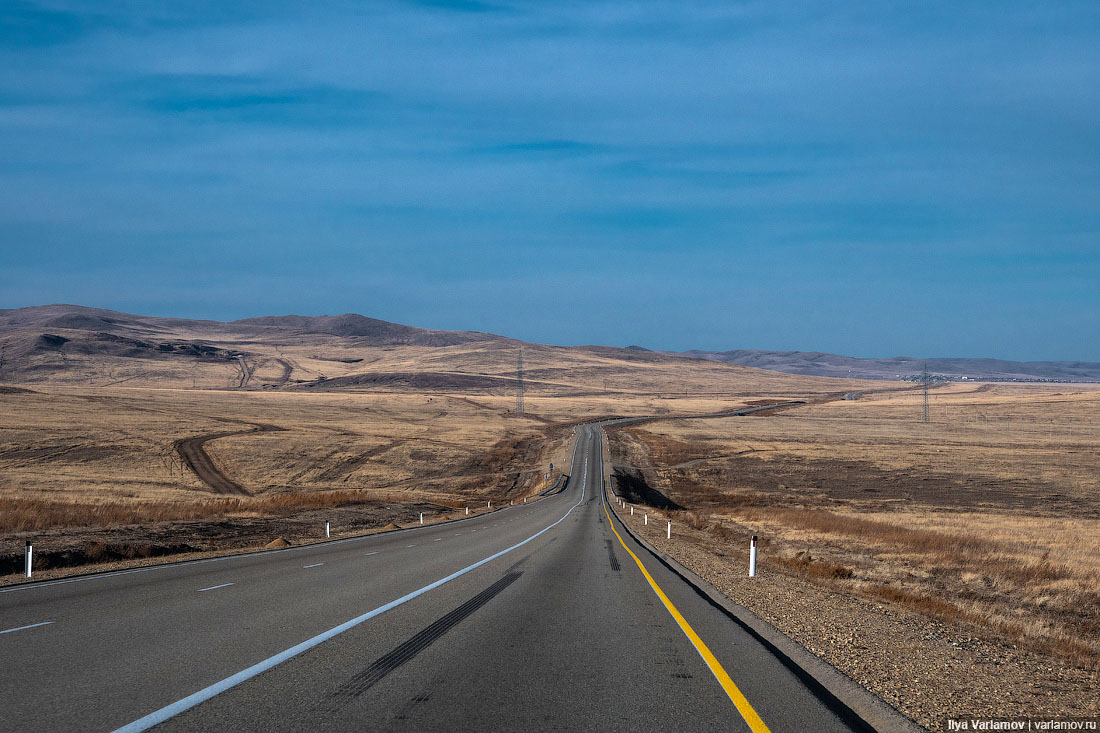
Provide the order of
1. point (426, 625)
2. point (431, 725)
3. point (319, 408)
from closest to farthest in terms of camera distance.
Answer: point (431, 725), point (426, 625), point (319, 408)

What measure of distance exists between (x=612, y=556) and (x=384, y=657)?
13551mm

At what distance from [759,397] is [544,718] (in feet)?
655

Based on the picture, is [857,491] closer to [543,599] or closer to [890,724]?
[543,599]

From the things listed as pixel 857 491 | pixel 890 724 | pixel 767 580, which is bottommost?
pixel 857 491

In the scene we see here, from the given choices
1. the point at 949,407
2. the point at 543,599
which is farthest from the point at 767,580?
the point at 949,407

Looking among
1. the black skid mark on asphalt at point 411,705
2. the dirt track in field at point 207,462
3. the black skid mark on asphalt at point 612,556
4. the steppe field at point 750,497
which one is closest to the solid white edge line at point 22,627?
the black skid mark on asphalt at point 411,705

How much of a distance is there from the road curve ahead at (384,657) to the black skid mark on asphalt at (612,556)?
86.5 inches

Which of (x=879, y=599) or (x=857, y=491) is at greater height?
(x=879, y=599)

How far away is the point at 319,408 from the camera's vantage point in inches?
4938

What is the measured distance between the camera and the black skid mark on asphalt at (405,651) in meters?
7.03

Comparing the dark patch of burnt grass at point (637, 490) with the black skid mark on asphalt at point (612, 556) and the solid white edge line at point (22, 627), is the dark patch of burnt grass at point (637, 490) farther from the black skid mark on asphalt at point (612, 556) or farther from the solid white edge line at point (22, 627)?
the solid white edge line at point (22, 627)

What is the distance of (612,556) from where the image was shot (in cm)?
2117

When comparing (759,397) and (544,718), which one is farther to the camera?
(759,397)

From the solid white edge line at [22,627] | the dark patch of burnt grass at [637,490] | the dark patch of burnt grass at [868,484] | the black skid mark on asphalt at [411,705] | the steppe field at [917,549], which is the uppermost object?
the black skid mark on asphalt at [411,705]
